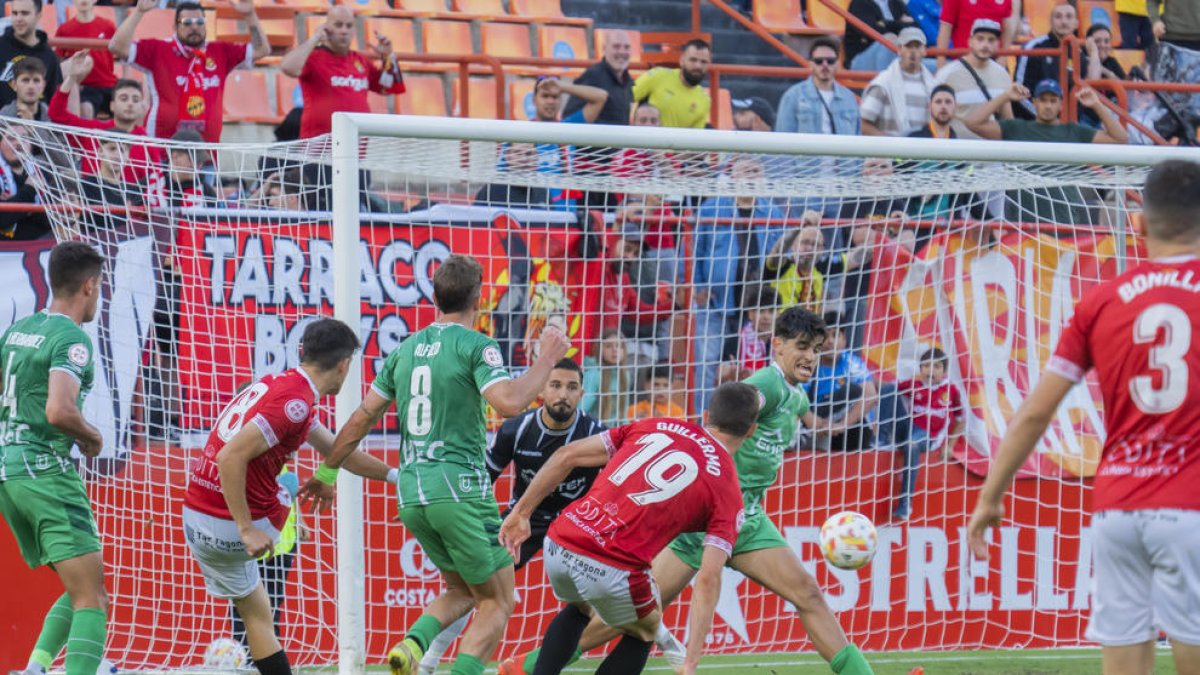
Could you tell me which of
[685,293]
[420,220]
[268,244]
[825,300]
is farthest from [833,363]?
[268,244]

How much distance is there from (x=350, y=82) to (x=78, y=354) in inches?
197

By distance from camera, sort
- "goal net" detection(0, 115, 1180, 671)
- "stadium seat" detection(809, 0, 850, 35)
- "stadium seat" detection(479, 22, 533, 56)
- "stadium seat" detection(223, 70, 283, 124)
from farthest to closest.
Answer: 1. "stadium seat" detection(809, 0, 850, 35)
2. "stadium seat" detection(479, 22, 533, 56)
3. "stadium seat" detection(223, 70, 283, 124)
4. "goal net" detection(0, 115, 1180, 671)

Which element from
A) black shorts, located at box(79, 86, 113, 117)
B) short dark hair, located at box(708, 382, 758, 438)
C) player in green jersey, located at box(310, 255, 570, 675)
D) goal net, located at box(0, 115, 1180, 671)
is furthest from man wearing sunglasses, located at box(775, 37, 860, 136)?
player in green jersey, located at box(310, 255, 570, 675)

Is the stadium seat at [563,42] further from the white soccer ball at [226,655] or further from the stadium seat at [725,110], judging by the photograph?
the white soccer ball at [226,655]

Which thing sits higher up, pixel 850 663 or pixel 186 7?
pixel 186 7

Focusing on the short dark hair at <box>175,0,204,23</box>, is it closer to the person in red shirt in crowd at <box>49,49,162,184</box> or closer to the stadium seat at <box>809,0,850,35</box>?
the person in red shirt in crowd at <box>49,49,162,184</box>

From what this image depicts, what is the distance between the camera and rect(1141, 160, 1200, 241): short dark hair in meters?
4.98

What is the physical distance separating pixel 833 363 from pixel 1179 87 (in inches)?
209

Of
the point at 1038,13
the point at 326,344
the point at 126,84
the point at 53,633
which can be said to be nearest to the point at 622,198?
the point at 126,84

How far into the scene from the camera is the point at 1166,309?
4.90 meters

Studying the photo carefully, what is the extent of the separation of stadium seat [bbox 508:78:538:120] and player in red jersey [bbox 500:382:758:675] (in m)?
8.15

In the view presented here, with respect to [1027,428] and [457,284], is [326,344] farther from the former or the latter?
[1027,428]

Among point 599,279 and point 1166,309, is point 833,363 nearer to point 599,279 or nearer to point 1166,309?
point 599,279

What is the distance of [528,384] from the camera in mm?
6734
